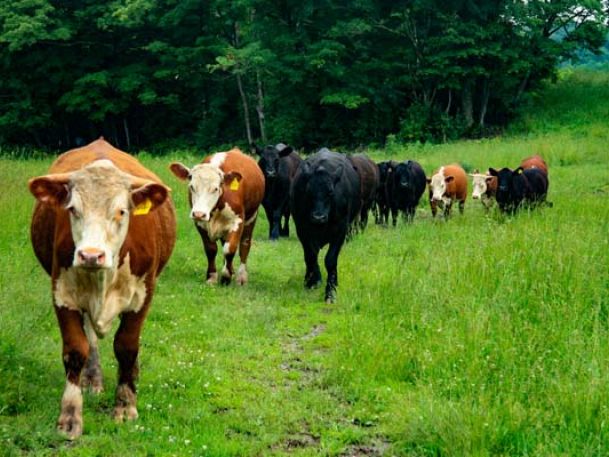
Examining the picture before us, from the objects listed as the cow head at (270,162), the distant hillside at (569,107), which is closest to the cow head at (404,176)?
the cow head at (270,162)

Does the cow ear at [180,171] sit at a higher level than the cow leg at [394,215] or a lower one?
higher

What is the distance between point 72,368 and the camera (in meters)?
4.91

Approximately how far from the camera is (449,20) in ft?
125

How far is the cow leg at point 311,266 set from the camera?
998cm

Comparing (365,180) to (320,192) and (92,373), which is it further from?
(92,373)

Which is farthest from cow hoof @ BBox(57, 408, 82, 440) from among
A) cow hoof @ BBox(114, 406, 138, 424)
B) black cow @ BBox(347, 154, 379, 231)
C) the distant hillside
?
the distant hillside

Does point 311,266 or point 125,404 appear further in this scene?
point 311,266

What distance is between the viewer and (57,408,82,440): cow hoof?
190 inches

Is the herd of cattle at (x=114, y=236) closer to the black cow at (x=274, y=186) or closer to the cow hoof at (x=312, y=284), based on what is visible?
the cow hoof at (x=312, y=284)

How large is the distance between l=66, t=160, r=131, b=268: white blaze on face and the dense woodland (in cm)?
3270

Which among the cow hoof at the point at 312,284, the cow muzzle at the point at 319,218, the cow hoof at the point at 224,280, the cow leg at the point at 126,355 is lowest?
the cow hoof at the point at 312,284

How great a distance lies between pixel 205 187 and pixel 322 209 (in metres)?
1.69

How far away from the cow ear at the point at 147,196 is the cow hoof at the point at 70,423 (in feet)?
4.65

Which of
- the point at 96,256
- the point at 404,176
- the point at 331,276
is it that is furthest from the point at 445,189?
the point at 96,256
